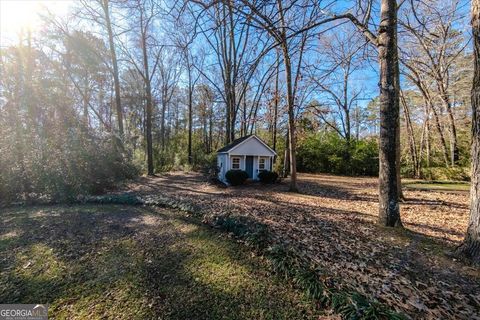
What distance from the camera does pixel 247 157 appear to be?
527 inches

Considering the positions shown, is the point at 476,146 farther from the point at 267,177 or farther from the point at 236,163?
the point at 236,163

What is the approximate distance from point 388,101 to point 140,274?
219 inches

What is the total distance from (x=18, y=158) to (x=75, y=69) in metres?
11.2

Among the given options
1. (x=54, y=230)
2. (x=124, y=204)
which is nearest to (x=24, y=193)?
(x=124, y=204)

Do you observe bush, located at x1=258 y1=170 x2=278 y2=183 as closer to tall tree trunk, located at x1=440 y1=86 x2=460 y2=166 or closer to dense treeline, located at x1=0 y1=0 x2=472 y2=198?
dense treeline, located at x1=0 y1=0 x2=472 y2=198

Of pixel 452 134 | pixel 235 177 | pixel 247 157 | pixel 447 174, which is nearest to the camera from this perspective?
pixel 235 177

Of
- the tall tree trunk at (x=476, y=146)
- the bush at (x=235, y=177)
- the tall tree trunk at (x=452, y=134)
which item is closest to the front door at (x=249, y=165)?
the bush at (x=235, y=177)

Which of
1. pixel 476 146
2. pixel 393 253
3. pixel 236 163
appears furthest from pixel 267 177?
pixel 476 146

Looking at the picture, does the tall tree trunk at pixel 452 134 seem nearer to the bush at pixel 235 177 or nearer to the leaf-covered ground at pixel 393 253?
the leaf-covered ground at pixel 393 253

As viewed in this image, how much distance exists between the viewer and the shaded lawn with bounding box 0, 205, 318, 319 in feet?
8.20

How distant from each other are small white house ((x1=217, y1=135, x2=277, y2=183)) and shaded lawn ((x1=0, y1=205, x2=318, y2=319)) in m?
7.87

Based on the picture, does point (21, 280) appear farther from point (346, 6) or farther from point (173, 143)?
point (173, 143)

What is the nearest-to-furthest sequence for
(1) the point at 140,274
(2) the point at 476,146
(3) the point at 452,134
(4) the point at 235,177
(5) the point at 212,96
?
(2) the point at 476,146
(1) the point at 140,274
(4) the point at 235,177
(3) the point at 452,134
(5) the point at 212,96

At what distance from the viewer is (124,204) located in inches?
289
